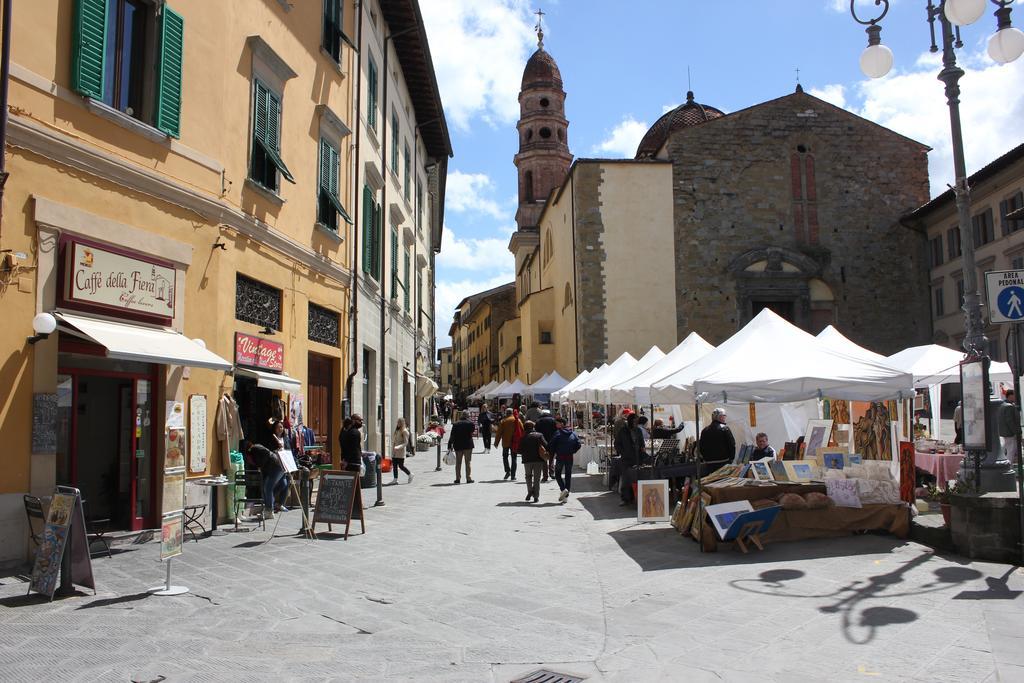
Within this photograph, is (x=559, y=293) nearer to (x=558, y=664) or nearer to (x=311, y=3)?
(x=311, y=3)

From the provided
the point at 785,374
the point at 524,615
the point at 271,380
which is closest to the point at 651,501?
the point at 785,374

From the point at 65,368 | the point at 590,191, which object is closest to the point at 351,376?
the point at 65,368

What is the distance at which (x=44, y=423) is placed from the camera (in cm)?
772

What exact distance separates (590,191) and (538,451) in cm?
2272

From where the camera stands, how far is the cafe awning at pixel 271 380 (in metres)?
11.0

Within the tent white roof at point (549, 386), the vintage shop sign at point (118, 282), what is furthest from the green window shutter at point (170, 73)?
the tent white roof at point (549, 386)

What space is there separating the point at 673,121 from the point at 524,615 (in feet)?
137

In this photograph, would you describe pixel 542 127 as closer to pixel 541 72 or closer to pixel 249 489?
pixel 541 72

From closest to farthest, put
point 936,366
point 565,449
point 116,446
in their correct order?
point 116,446, point 565,449, point 936,366

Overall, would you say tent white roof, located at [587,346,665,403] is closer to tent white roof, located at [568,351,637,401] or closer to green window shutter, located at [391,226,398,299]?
tent white roof, located at [568,351,637,401]

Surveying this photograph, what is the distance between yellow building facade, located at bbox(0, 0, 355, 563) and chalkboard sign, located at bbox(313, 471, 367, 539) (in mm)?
1449

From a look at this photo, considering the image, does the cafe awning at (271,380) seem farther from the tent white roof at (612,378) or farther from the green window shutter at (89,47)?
the tent white roof at (612,378)

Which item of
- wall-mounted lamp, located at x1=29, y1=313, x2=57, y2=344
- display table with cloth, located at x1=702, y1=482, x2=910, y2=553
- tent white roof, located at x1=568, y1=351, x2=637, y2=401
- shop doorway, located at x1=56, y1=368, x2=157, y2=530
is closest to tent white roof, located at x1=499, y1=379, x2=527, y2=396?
tent white roof, located at x1=568, y1=351, x2=637, y2=401

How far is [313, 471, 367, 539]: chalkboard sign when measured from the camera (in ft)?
32.3
